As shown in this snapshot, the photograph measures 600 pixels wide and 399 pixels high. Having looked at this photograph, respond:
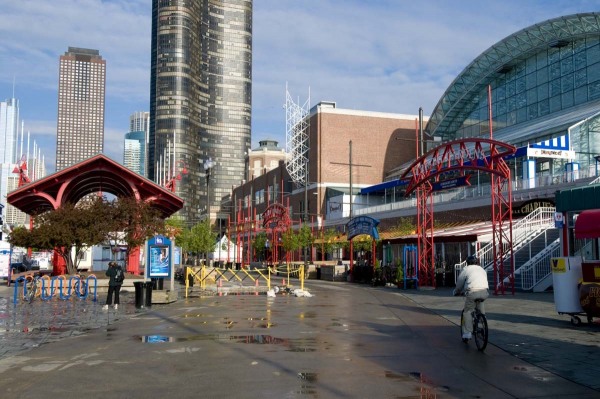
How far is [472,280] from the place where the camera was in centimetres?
1194

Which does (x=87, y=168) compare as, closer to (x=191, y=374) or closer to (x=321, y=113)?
(x=191, y=374)

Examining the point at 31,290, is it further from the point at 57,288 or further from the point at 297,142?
the point at 297,142

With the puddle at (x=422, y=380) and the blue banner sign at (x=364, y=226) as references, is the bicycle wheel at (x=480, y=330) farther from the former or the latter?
the blue banner sign at (x=364, y=226)

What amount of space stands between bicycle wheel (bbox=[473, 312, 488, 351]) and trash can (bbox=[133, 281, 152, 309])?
12591mm

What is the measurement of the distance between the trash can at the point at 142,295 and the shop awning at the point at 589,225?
45.0 feet

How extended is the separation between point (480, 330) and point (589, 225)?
Result: 5878 mm

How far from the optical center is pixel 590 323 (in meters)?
15.0

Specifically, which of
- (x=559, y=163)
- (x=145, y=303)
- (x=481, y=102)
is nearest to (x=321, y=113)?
(x=481, y=102)

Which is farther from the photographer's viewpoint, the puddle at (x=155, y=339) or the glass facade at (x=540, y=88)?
the glass facade at (x=540, y=88)

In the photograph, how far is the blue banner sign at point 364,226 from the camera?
37375 mm

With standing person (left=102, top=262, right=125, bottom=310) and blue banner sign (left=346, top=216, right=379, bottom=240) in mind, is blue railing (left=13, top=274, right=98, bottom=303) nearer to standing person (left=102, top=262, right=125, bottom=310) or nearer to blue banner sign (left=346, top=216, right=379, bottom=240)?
standing person (left=102, top=262, right=125, bottom=310)

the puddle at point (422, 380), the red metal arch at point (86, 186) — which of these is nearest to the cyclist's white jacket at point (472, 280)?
the puddle at point (422, 380)

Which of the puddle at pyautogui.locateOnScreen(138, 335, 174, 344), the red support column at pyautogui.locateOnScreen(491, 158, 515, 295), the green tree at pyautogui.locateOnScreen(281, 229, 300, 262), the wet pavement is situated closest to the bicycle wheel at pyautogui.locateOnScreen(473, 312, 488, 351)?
the wet pavement

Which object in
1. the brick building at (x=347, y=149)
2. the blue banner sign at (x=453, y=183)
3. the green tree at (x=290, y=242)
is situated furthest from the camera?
the brick building at (x=347, y=149)
